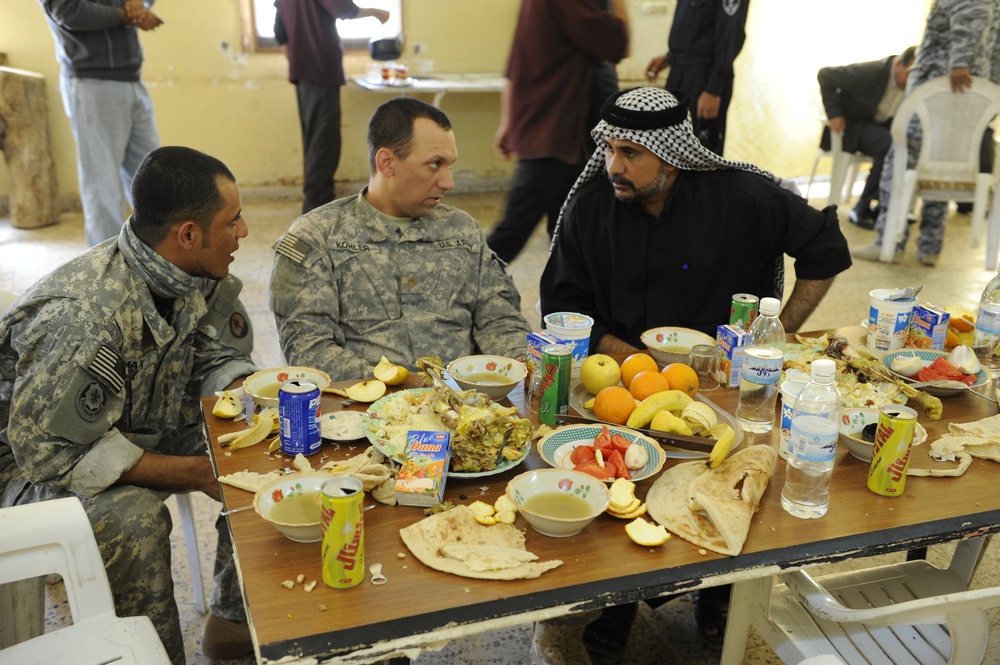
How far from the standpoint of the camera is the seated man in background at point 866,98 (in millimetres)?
5801

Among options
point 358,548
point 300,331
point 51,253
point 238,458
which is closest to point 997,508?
point 358,548

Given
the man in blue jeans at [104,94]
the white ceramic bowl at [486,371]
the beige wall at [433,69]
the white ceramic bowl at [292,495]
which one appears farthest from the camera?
the beige wall at [433,69]

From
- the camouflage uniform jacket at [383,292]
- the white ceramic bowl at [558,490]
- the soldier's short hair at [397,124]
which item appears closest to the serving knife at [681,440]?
the white ceramic bowl at [558,490]

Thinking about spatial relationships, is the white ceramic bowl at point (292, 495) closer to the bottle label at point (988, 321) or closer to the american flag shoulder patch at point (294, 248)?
the american flag shoulder patch at point (294, 248)

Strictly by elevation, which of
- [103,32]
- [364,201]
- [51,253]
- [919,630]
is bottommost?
[51,253]

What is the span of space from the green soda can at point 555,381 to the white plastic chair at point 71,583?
2.74ft

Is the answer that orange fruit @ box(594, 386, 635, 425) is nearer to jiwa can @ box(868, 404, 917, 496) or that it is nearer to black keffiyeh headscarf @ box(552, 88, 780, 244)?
jiwa can @ box(868, 404, 917, 496)

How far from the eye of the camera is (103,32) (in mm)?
4195

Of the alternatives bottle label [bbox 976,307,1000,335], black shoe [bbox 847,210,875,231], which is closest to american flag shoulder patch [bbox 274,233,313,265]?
bottle label [bbox 976,307,1000,335]

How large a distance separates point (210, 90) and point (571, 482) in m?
5.85

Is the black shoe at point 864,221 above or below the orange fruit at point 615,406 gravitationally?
below

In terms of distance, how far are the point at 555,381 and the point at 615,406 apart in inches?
5.2

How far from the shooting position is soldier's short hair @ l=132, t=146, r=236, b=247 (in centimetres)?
189

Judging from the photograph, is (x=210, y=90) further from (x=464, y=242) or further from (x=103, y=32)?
(x=464, y=242)
